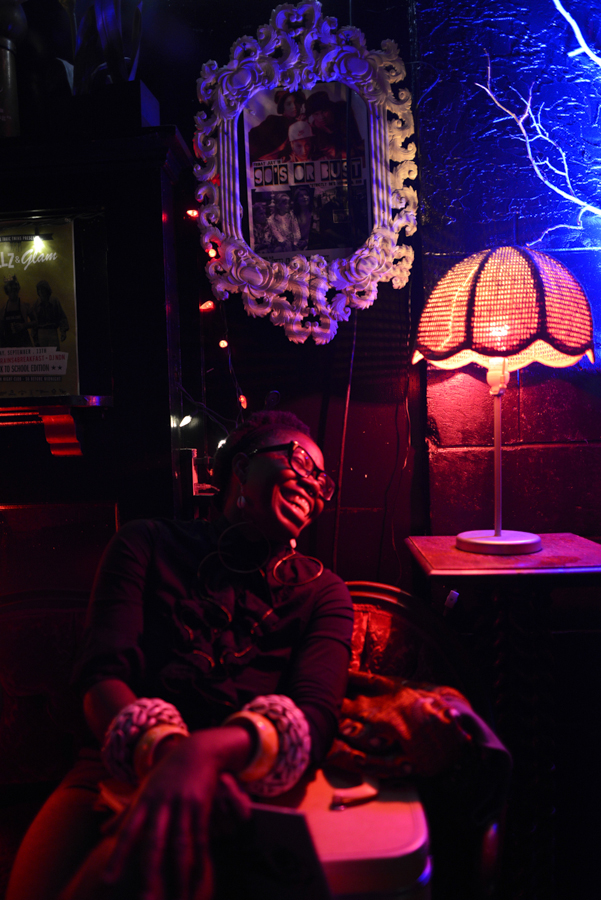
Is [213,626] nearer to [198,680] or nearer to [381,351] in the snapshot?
[198,680]

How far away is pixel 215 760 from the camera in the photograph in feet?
3.19

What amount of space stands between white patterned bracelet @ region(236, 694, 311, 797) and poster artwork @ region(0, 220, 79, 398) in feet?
4.86

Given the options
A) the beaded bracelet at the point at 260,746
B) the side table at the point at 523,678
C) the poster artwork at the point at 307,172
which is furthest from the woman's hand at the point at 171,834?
the poster artwork at the point at 307,172

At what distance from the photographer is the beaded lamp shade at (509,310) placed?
1.69m

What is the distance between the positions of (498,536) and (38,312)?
1.93 m

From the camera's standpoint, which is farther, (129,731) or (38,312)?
(38,312)

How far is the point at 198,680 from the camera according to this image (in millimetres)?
1339

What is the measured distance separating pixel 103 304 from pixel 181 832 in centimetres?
183

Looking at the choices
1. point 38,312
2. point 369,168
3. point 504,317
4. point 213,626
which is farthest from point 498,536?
point 38,312

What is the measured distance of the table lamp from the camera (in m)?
1.69

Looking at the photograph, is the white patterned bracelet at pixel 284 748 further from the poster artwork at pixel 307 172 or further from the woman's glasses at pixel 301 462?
the poster artwork at pixel 307 172

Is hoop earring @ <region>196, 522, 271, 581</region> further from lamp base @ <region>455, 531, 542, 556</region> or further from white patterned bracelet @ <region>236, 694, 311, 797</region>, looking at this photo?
lamp base @ <region>455, 531, 542, 556</region>

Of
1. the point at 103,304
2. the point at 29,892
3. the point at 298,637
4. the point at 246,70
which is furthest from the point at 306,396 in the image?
the point at 29,892

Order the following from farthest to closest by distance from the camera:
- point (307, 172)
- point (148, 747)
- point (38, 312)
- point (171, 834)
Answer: point (307, 172)
point (38, 312)
point (148, 747)
point (171, 834)
